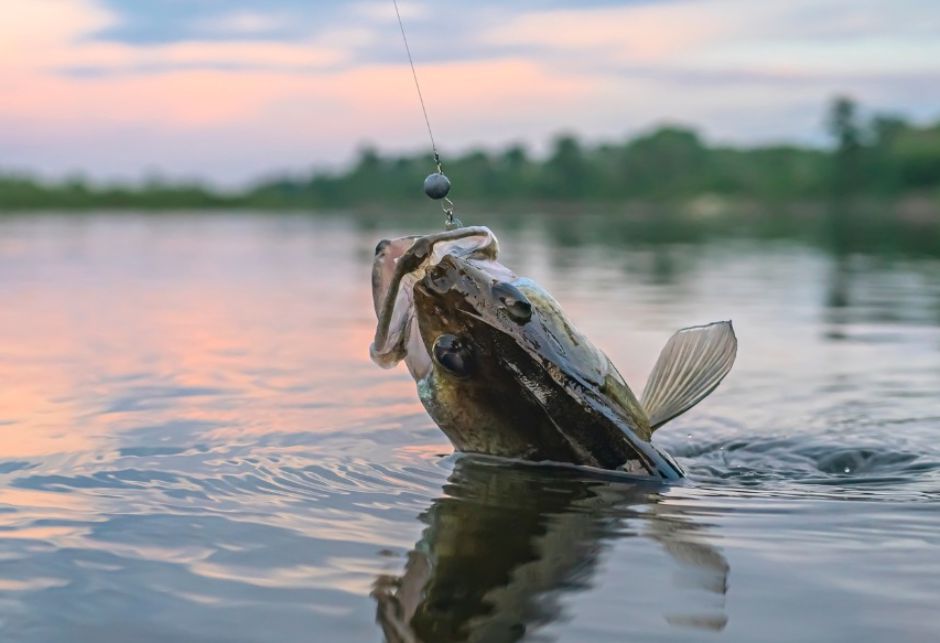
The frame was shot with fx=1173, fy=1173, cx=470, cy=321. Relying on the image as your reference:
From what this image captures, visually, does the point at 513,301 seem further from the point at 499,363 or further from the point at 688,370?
the point at 688,370

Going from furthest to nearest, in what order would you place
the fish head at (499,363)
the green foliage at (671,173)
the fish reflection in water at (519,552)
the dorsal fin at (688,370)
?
the green foliage at (671,173) < the dorsal fin at (688,370) < the fish head at (499,363) < the fish reflection in water at (519,552)

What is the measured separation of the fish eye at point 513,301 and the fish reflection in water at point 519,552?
889 mm

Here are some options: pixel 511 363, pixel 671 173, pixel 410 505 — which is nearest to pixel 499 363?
pixel 511 363

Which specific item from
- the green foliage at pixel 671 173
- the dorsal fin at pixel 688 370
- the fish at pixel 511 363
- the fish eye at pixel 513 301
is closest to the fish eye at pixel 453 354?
the fish at pixel 511 363

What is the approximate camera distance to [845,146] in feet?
397

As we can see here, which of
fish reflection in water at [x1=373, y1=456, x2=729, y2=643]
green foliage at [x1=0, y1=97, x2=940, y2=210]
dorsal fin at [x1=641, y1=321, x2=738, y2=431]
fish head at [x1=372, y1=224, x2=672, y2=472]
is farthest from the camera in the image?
green foliage at [x1=0, y1=97, x2=940, y2=210]

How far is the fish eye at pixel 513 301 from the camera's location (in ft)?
16.4

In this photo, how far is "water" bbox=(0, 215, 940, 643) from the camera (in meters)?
3.93

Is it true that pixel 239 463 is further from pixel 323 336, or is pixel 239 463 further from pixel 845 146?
pixel 845 146

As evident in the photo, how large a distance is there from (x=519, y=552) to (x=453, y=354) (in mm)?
939

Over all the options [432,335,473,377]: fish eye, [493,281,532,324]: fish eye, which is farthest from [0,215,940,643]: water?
[493,281,532,324]: fish eye

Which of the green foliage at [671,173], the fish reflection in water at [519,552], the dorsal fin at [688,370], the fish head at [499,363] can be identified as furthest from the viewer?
the green foliage at [671,173]

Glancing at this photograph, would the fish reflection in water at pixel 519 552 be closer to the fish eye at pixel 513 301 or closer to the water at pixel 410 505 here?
the water at pixel 410 505

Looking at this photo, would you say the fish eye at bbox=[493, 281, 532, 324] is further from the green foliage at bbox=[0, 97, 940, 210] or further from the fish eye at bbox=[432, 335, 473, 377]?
the green foliage at bbox=[0, 97, 940, 210]
